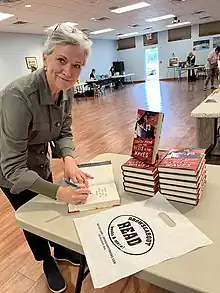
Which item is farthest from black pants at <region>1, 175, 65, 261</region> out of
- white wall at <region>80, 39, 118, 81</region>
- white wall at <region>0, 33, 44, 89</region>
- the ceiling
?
white wall at <region>80, 39, 118, 81</region>

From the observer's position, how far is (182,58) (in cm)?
1606

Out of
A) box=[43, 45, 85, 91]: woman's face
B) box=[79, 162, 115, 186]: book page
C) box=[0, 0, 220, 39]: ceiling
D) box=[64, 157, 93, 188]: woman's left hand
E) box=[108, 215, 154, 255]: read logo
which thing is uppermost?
box=[0, 0, 220, 39]: ceiling

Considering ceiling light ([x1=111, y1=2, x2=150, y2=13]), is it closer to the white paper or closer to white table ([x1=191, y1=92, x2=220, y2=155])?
white table ([x1=191, y1=92, x2=220, y2=155])

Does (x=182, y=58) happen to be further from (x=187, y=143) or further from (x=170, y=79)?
(x=187, y=143)

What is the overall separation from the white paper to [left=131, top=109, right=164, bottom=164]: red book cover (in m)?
0.18

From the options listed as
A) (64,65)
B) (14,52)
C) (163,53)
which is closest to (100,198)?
(64,65)

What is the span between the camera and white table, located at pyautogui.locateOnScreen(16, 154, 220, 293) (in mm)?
603

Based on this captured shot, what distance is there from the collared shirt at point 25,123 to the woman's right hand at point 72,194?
38 mm

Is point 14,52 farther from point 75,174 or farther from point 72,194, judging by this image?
point 72,194

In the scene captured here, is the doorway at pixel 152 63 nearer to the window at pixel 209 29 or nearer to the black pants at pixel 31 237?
the window at pixel 209 29

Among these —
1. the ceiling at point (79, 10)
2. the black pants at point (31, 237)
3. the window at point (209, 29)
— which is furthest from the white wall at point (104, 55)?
the black pants at point (31, 237)

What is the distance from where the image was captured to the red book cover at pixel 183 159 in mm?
900

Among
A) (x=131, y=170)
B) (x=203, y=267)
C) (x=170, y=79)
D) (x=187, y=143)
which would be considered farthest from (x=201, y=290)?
(x=170, y=79)

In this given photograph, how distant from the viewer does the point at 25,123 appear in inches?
41.1
